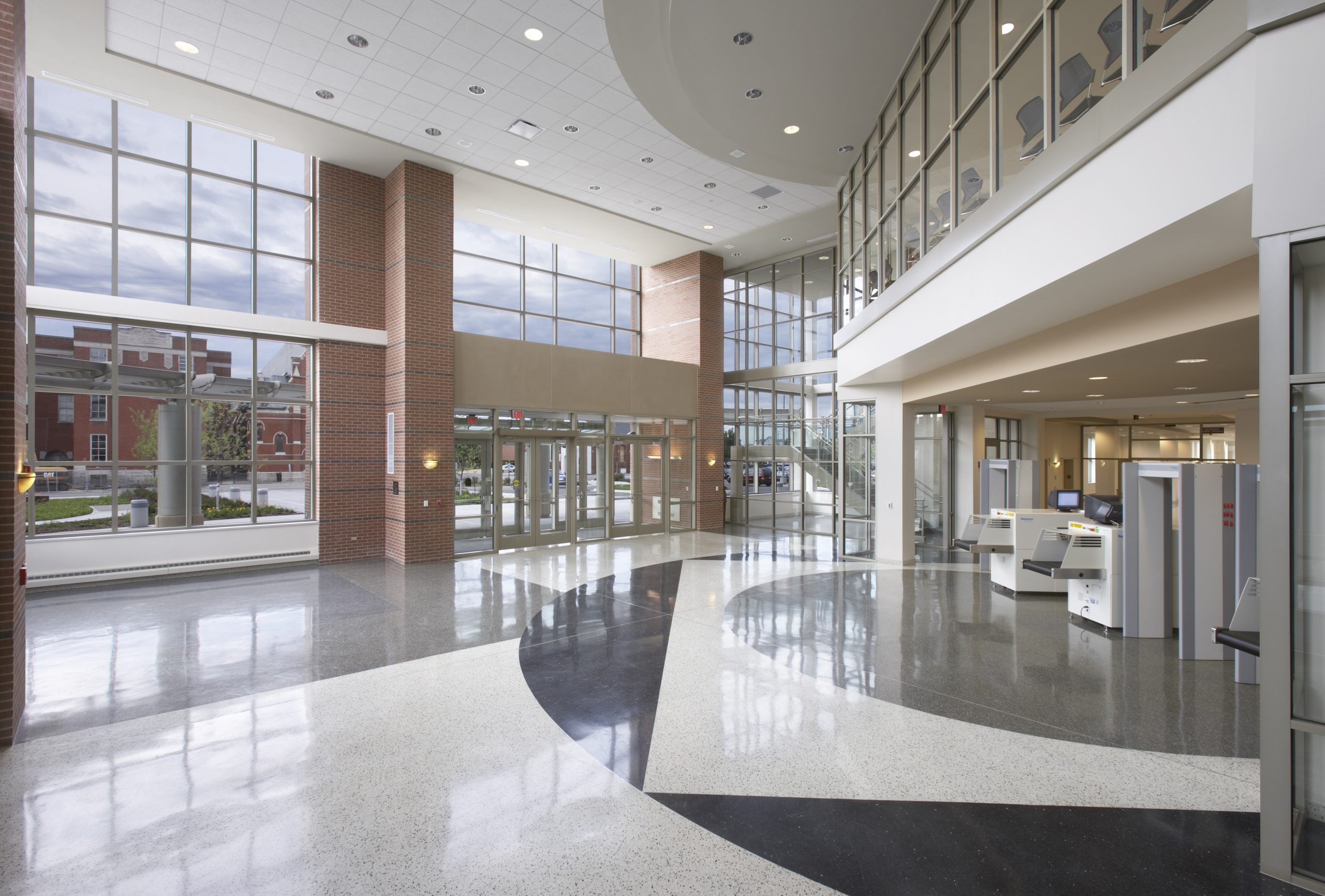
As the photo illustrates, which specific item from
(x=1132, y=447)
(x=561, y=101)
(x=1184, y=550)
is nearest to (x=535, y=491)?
(x=561, y=101)

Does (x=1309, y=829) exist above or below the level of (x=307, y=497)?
below

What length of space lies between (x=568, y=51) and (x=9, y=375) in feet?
21.4

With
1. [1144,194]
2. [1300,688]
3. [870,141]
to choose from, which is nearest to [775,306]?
[870,141]

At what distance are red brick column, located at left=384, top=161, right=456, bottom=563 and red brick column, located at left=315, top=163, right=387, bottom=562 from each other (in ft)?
0.74

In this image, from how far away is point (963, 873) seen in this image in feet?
9.39

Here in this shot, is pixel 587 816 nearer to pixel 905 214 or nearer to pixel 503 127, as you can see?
pixel 905 214

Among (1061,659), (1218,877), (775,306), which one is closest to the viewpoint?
(1218,877)

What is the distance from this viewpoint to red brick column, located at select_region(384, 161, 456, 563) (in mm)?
11008

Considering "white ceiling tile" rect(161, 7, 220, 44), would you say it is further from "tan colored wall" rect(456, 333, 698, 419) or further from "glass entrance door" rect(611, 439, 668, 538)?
"glass entrance door" rect(611, 439, 668, 538)

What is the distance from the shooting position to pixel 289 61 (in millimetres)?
8055

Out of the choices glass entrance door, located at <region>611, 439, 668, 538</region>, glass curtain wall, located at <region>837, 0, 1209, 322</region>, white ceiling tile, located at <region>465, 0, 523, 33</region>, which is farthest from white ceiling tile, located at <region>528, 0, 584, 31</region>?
glass entrance door, located at <region>611, 439, 668, 538</region>

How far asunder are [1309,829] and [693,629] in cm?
483

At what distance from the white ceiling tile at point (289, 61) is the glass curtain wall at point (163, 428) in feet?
14.4

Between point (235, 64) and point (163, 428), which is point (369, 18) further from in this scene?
point (163, 428)
